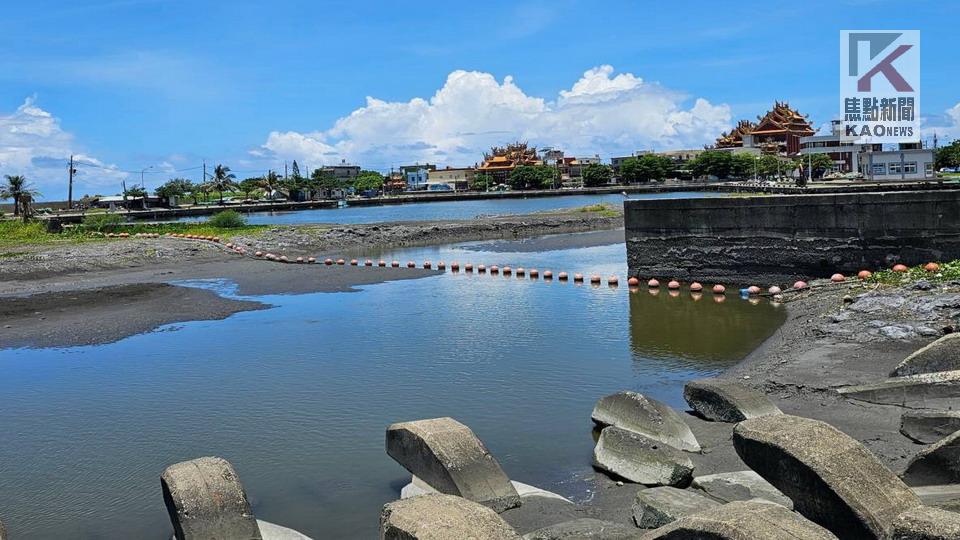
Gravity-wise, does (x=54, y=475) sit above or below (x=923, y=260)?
below

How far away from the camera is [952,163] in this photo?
10450 centimetres

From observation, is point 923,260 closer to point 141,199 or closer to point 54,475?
point 54,475

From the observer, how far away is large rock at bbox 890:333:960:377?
39.3ft

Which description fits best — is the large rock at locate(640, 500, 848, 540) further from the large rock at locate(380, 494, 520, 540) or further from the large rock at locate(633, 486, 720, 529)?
the large rock at locate(633, 486, 720, 529)

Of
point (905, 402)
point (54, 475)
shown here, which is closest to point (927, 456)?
point (905, 402)

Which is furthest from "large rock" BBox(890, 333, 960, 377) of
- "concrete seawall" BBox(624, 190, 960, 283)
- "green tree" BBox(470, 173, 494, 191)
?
"green tree" BBox(470, 173, 494, 191)

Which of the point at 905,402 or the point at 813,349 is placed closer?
the point at 905,402

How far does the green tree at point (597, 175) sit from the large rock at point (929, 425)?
154 metres

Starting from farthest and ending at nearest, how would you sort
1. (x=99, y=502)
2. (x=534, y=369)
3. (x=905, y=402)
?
(x=534, y=369)
(x=905, y=402)
(x=99, y=502)

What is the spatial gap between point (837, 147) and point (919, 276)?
335 ft

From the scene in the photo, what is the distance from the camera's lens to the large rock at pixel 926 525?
583 centimetres

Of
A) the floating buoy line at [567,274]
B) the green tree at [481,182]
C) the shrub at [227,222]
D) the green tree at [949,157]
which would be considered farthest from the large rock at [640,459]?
the green tree at [481,182]

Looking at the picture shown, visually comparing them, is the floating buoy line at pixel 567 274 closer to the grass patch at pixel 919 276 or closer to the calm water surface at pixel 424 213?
the grass patch at pixel 919 276

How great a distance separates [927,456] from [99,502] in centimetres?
1001
